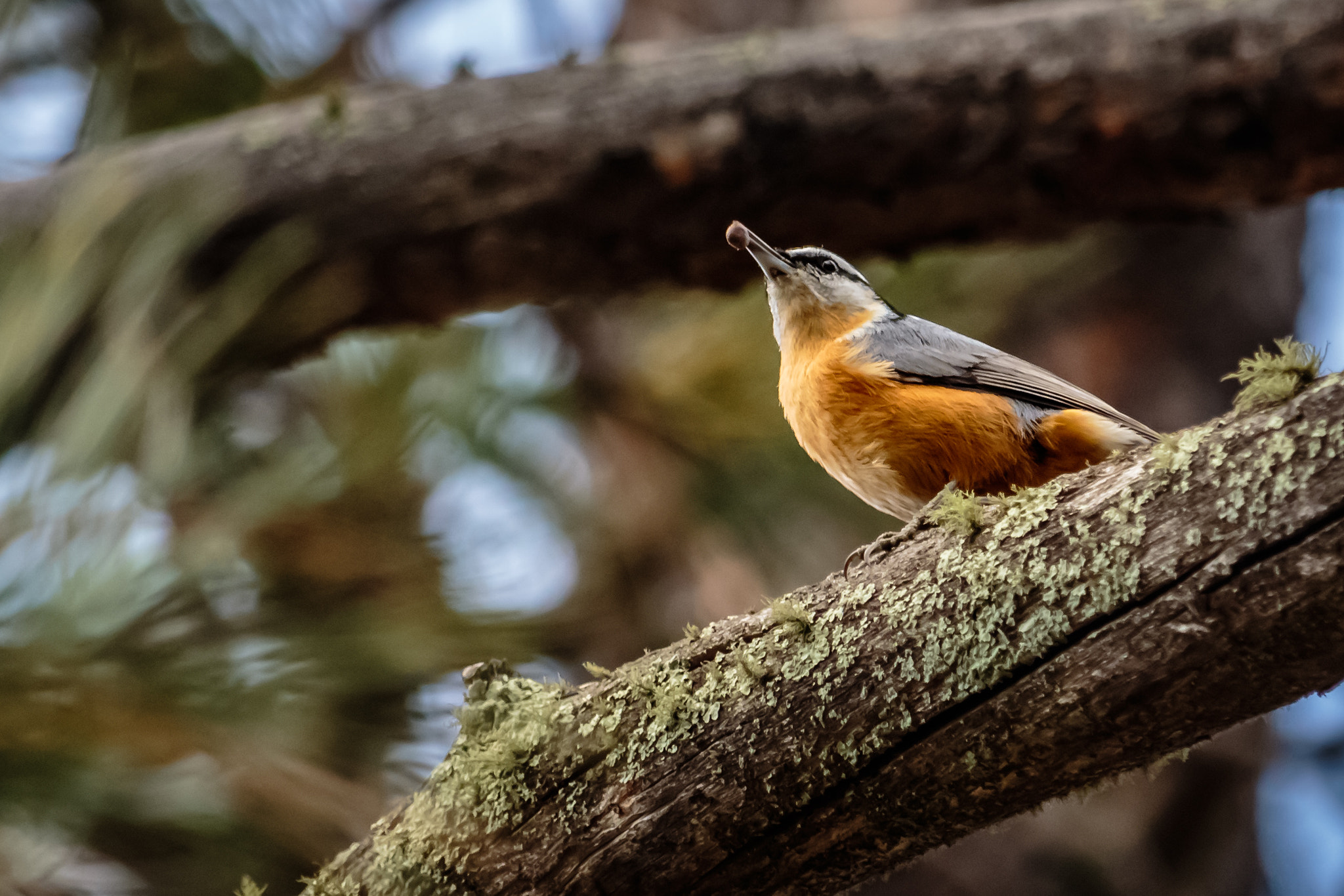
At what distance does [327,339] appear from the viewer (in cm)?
307

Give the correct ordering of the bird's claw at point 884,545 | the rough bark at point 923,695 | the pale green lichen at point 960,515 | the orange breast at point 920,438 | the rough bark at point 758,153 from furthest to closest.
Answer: the rough bark at point 758,153 → the orange breast at point 920,438 → the bird's claw at point 884,545 → the pale green lichen at point 960,515 → the rough bark at point 923,695

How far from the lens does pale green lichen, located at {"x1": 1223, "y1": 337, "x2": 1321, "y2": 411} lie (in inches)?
44.4

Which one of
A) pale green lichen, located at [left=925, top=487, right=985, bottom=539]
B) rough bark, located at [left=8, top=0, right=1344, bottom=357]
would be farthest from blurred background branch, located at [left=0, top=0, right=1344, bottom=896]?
pale green lichen, located at [left=925, top=487, right=985, bottom=539]

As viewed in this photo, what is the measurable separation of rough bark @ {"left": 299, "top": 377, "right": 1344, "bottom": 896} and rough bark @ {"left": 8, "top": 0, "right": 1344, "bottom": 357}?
171cm

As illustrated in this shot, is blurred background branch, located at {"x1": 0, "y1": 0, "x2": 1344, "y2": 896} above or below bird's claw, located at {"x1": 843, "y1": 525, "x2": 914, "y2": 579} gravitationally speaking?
above

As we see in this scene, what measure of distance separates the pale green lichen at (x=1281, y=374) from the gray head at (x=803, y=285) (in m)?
1.50

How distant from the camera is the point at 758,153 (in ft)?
9.48

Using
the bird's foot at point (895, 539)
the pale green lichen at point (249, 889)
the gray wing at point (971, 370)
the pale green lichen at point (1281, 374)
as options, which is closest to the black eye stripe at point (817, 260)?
the gray wing at point (971, 370)

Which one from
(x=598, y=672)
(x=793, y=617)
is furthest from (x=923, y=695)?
(x=598, y=672)

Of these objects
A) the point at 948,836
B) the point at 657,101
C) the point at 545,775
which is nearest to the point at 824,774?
the point at 948,836

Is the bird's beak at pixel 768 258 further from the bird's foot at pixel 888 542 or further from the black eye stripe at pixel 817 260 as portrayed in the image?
the bird's foot at pixel 888 542

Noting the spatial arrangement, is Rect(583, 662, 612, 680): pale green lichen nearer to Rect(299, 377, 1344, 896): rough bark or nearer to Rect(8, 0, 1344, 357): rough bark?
Rect(299, 377, 1344, 896): rough bark

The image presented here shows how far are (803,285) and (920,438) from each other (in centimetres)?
75

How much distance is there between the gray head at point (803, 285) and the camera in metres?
2.63
